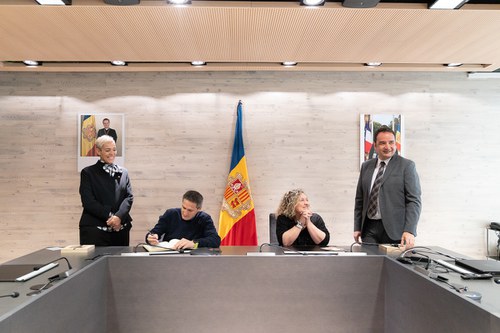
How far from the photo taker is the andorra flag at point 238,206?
16.5ft

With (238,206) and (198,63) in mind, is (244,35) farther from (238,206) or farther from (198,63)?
(238,206)

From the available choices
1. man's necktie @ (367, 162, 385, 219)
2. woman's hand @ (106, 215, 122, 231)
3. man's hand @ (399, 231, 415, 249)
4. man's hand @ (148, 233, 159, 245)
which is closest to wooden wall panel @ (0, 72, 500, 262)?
woman's hand @ (106, 215, 122, 231)

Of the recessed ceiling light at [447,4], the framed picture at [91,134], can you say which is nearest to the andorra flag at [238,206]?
the framed picture at [91,134]

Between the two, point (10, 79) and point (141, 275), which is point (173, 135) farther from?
point (141, 275)

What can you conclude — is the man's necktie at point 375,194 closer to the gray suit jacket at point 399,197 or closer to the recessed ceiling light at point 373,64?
the gray suit jacket at point 399,197

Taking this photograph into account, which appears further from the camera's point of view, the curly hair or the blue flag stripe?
the blue flag stripe

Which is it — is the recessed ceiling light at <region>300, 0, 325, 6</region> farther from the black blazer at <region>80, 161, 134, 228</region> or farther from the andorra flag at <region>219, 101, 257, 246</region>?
the andorra flag at <region>219, 101, 257, 246</region>

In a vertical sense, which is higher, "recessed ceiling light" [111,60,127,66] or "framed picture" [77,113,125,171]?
"recessed ceiling light" [111,60,127,66]

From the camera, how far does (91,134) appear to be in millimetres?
5129

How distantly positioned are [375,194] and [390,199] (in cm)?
12

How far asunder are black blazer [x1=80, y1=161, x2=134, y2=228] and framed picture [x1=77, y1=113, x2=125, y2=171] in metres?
1.84

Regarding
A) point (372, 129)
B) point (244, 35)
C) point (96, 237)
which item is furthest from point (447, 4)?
point (96, 237)

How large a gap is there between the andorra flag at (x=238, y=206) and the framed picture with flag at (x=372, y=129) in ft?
5.02

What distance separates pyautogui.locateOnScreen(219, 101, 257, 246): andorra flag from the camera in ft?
16.5
